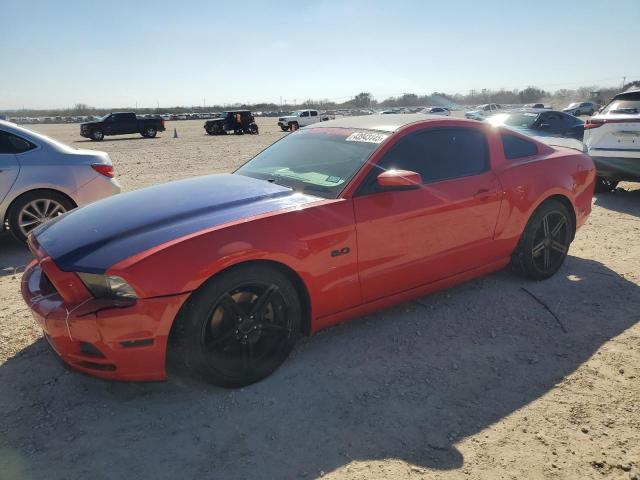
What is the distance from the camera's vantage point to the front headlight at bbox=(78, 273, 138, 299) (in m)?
2.39

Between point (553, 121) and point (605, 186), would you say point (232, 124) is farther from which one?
point (605, 186)

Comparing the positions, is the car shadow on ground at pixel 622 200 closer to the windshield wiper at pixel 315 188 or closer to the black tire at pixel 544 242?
the black tire at pixel 544 242

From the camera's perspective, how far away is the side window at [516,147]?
13.2ft

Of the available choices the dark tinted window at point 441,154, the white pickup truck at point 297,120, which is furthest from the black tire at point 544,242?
the white pickup truck at point 297,120

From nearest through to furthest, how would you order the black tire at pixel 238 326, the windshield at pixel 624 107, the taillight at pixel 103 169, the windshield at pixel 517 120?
the black tire at pixel 238 326
the taillight at pixel 103 169
the windshield at pixel 624 107
the windshield at pixel 517 120

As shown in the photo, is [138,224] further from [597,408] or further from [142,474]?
[597,408]

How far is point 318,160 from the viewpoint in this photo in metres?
3.54

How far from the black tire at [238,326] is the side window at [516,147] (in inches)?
93.9

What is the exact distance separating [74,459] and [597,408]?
2.75 meters

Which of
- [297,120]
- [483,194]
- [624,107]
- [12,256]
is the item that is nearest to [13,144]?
[12,256]

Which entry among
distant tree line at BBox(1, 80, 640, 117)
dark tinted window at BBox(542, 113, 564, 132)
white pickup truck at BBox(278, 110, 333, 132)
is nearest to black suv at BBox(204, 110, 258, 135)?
white pickup truck at BBox(278, 110, 333, 132)

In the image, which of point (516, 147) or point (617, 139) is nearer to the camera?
point (516, 147)

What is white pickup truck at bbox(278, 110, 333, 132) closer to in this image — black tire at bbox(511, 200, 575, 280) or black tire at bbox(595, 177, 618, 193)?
black tire at bbox(595, 177, 618, 193)

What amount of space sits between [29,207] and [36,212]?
0.09 m
